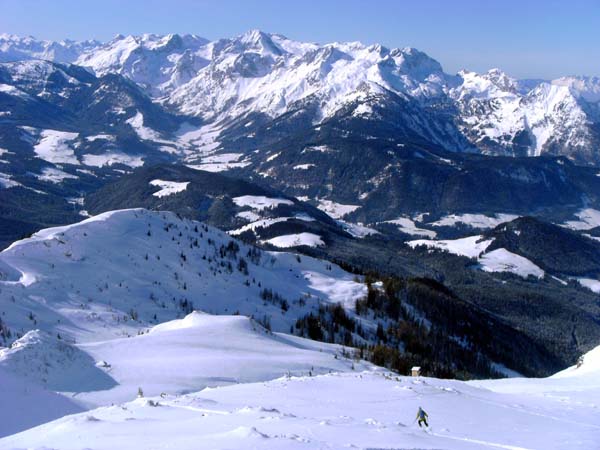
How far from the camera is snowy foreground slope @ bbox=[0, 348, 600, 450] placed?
11.6 meters

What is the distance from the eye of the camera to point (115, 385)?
19766 millimetres

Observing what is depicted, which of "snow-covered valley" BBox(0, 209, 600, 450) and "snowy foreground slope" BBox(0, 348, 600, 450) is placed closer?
"snowy foreground slope" BBox(0, 348, 600, 450)

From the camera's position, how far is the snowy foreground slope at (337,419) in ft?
38.0

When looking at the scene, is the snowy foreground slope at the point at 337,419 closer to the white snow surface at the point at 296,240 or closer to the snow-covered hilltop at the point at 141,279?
the snow-covered hilltop at the point at 141,279

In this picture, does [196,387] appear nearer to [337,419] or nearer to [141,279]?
[337,419]

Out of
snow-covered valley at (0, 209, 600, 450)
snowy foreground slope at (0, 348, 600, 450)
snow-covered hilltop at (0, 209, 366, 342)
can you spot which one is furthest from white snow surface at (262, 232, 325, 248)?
snowy foreground slope at (0, 348, 600, 450)

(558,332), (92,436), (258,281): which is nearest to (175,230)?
(258,281)

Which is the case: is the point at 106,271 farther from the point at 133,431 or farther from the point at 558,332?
the point at 558,332

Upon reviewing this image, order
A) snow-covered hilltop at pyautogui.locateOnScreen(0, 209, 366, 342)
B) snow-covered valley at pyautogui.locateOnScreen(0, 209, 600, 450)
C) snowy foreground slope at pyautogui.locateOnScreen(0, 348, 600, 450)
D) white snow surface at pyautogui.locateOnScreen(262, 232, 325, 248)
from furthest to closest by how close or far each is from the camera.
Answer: white snow surface at pyautogui.locateOnScreen(262, 232, 325, 248) → snow-covered hilltop at pyautogui.locateOnScreen(0, 209, 366, 342) → snow-covered valley at pyautogui.locateOnScreen(0, 209, 600, 450) → snowy foreground slope at pyautogui.locateOnScreen(0, 348, 600, 450)

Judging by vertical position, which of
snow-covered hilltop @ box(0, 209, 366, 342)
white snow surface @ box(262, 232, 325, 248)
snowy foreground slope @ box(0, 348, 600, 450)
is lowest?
snowy foreground slope @ box(0, 348, 600, 450)

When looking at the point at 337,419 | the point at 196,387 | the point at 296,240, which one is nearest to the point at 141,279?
the point at 196,387

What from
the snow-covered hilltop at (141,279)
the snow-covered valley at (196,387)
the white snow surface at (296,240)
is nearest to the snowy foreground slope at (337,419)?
the snow-covered valley at (196,387)

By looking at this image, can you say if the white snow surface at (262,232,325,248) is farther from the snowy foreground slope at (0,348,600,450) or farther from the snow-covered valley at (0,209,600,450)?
the snowy foreground slope at (0,348,600,450)

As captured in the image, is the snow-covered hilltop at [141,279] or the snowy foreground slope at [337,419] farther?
the snow-covered hilltop at [141,279]
